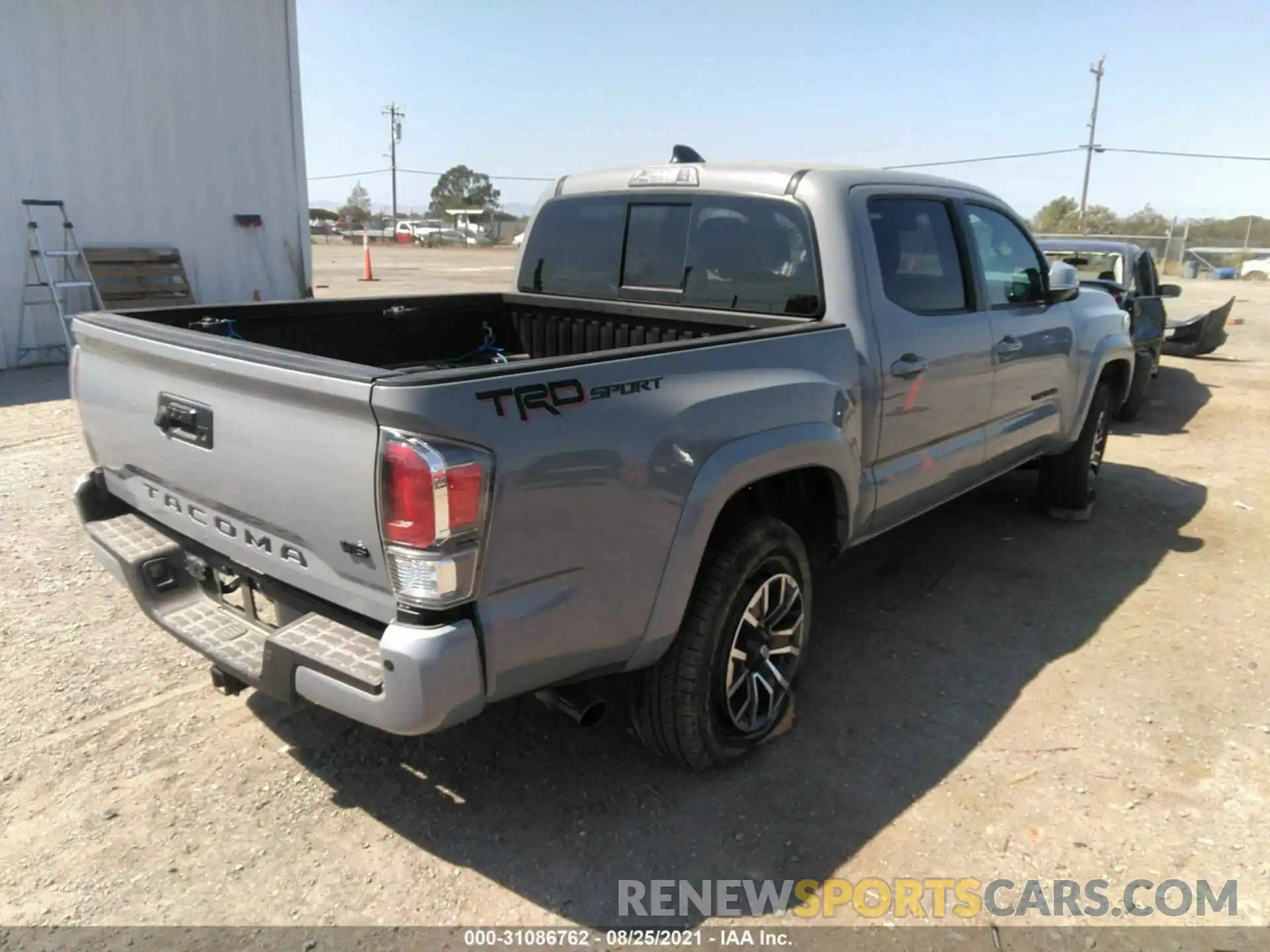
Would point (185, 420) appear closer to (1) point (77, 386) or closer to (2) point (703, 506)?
(1) point (77, 386)

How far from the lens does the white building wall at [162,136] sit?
9.74 m

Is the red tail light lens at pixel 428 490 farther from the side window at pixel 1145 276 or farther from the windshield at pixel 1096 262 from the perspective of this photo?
the side window at pixel 1145 276

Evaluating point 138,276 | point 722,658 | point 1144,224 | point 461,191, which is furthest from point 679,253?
point 461,191

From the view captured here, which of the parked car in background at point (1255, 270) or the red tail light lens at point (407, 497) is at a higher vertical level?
the parked car in background at point (1255, 270)

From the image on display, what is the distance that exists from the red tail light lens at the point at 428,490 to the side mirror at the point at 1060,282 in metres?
3.85

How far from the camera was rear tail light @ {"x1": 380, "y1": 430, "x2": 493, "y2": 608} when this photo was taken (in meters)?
2.11

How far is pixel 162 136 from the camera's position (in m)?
10.9

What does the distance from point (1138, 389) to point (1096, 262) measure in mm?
1375

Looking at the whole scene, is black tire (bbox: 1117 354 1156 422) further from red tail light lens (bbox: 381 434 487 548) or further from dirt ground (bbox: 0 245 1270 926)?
red tail light lens (bbox: 381 434 487 548)

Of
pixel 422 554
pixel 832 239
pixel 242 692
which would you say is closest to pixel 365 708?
pixel 422 554

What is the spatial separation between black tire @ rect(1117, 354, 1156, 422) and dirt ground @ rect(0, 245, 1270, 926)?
4616mm

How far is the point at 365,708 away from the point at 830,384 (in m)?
1.92

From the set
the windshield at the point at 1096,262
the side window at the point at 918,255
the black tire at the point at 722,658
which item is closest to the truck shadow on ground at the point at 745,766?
the black tire at the point at 722,658

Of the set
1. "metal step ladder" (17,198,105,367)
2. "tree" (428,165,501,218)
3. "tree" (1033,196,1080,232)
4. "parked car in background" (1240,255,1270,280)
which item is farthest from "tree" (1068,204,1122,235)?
"tree" (428,165,501,218)
